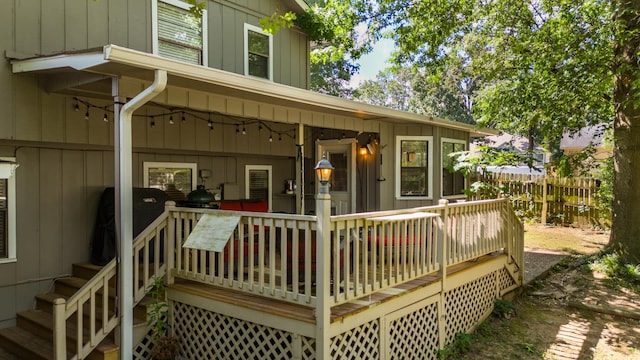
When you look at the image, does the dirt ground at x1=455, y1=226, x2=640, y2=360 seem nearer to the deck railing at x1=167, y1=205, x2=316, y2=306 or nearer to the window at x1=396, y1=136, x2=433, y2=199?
the window at x1=396, y1=136, x2=433, y2=199

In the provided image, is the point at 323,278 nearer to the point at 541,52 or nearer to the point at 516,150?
the point at 541,52

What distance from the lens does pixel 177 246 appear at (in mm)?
4766

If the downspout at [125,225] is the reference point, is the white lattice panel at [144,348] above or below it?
below

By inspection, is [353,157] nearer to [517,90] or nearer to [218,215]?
[517,90]

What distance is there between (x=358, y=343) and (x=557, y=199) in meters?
10.6

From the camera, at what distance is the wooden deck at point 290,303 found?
3.80 metres

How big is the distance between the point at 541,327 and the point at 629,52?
199 inches

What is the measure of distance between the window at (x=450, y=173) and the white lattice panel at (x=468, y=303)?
2913mm

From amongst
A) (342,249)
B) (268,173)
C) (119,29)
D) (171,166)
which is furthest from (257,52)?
(342,249)

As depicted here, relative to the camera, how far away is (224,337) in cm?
430

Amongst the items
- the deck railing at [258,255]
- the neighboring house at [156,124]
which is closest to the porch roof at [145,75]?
the neighboring house at [156,124]

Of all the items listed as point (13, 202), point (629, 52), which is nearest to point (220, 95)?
point (13, 202)

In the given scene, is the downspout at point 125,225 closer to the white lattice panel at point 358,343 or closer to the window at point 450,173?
the white lattice panel at point 358,343

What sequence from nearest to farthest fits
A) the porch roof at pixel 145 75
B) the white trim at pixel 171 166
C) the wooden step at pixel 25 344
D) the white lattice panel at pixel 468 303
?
the porch roof at pixel 145 75 < the wooden step at pixel 25 344 < the white lattice panel at pixel 468 303 < the white trim at pixel 171 166
